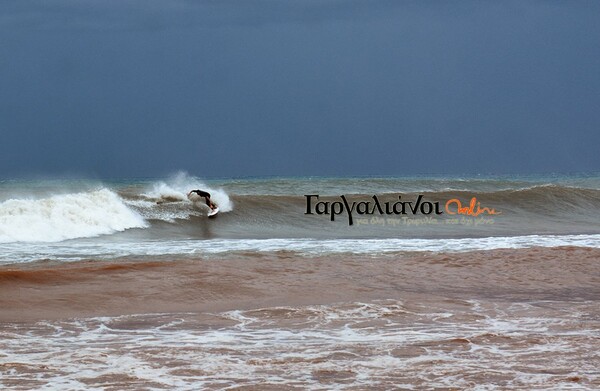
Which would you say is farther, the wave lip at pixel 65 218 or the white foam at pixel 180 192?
the white foam at pixel 180 192

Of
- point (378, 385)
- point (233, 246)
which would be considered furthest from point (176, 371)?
point (233, 246)

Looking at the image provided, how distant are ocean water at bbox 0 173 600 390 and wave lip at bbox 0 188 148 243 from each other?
0.07 meters

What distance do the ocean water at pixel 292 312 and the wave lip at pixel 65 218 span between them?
0.22 ft

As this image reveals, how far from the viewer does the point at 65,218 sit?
56.5ft

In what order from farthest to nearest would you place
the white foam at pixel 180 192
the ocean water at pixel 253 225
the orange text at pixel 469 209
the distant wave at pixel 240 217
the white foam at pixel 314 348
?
1. the orange text at pixel 469 209
2. the white foam at pixel 180 192
3. the distant wave at pixel 240 217
4. the ocean water at pixel 253 225
5. the white foam at pixel 314 348

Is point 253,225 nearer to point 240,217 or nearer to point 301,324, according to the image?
point 240,217

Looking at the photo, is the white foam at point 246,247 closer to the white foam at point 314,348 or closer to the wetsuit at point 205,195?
the white foam at point 314,348

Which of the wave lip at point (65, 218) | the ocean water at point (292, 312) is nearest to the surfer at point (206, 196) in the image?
the wave lip at point (65, 218)

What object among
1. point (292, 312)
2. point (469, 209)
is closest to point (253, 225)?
point (469, 209)

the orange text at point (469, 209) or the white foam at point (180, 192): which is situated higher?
the white foam at point (180, 192)

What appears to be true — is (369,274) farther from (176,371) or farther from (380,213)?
(380,213)

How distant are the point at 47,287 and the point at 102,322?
205cm

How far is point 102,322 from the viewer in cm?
679

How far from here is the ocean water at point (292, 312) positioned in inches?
196
